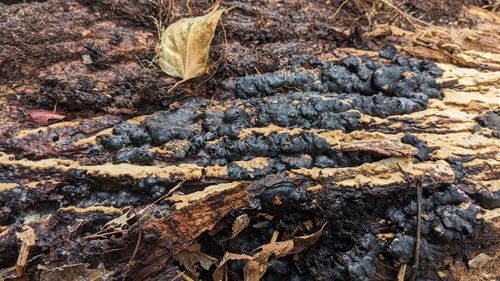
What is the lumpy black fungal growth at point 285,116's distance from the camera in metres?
1.93

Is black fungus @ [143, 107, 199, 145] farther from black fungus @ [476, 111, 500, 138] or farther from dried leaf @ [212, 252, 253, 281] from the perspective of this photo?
black fungus @ [476, 111, 500, 138]

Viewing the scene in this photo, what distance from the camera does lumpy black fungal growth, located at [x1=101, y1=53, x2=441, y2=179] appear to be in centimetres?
193

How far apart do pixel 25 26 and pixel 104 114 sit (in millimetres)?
679

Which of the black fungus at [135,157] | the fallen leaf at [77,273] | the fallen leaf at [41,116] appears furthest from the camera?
the fallen leaf at [41,116]

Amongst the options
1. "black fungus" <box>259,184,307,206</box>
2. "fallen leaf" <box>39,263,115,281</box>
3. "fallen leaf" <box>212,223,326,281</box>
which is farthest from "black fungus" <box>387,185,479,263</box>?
"fallen leaf" <box>39,263,115,281</box>

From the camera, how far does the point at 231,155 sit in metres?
1.94

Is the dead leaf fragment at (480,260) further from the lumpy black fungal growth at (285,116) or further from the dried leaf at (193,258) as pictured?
the dried leaf at (193,258)

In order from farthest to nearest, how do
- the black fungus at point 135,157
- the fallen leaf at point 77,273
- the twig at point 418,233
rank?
1. the black fungus at point 135,157
2. the twig at point 418,233
3. the fallen leaf at point 77,273

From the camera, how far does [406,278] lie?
188 centimetres

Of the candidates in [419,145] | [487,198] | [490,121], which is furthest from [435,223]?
[490,121]

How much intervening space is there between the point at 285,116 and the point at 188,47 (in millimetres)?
710

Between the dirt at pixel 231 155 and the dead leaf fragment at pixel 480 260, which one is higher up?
the dirt at pixel 231 155

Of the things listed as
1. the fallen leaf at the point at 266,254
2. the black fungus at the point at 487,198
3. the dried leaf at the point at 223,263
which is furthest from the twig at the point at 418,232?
the dried leaf at the point at 223,263

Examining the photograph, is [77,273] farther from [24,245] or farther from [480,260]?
[480,260]
